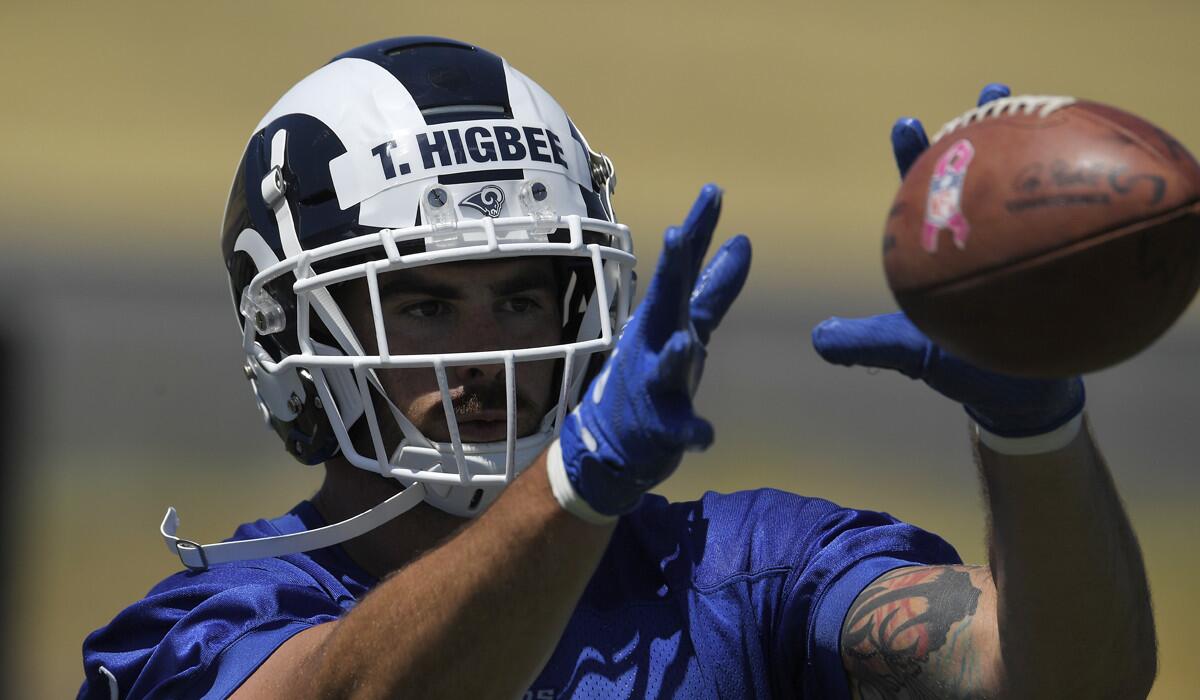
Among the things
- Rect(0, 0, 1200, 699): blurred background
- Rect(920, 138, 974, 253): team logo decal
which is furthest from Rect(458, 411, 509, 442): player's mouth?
Rect(0, 0, 1200, 699): blurred background

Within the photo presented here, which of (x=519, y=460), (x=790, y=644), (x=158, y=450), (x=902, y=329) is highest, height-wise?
(x=902, y=329)

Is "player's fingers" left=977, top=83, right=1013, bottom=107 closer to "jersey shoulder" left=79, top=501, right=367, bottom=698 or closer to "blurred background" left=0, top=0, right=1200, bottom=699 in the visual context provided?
"jersey shoulder" left=79, top=501, right=367, bottom=698

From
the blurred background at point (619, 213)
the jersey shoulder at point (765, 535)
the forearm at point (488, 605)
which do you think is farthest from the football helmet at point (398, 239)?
the blurred background at point (619, 213)

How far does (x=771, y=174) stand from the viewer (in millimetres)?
7730

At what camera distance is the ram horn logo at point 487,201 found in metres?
2.10

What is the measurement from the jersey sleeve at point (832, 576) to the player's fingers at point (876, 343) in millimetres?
454

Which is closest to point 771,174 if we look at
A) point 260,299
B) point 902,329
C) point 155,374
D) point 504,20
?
point 504,20

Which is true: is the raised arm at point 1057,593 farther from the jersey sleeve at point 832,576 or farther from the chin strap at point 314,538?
the chin strap at point 314,538

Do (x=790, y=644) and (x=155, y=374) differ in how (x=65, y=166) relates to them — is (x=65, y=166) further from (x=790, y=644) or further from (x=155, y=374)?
(x=790, y=644)

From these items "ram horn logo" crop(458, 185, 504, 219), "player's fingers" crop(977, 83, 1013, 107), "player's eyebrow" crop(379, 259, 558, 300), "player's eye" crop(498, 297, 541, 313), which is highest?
"player's fingers" crop(977, 83, 1013, 107)

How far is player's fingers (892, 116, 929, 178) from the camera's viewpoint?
1.60 meters

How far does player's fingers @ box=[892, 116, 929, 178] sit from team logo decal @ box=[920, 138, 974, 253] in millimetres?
114

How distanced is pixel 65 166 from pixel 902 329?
633 centimetres

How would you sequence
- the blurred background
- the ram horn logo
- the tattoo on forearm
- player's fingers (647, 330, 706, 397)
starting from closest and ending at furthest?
player's fingers (647, 330, 706, 397), the tattoo on forearm, the ram horn logo, the blurred background
